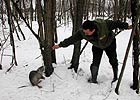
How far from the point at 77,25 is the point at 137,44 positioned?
62.6 inches

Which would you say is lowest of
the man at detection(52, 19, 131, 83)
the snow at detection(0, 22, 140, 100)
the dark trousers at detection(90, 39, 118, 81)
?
the snow at detection(0, 22, 140, 100)

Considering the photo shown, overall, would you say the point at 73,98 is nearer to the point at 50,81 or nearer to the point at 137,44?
the point at 50,81

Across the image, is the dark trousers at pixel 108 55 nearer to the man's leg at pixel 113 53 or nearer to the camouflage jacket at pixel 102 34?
the man's leg at pixel 113 53

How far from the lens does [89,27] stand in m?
4.79

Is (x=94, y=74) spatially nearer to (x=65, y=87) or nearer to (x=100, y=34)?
(x=65, y=87)

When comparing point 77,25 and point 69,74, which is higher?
point 77,25

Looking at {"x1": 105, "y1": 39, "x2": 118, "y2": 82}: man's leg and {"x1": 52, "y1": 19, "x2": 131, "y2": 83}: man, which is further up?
{"x1": 52, "y1": 19, "x2": 131, "y2": 83}: man

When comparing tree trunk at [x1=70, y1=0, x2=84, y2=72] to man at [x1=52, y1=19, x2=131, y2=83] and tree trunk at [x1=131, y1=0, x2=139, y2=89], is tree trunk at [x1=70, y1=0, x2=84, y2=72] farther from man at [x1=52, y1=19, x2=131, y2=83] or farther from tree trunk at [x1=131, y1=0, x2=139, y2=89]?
tree trunk at [x1=131, y1=0, x2=139, y2=89]

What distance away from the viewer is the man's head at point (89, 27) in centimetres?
478

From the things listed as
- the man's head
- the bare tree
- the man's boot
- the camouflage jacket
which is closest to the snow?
the man's boot

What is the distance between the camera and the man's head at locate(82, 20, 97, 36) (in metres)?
A: 4.78

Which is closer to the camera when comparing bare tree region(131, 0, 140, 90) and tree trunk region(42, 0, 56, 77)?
bare tree region(131, 0, 140, 90)

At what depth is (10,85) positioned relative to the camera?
560cm

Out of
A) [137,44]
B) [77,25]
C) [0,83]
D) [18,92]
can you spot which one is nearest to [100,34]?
[137,44]
